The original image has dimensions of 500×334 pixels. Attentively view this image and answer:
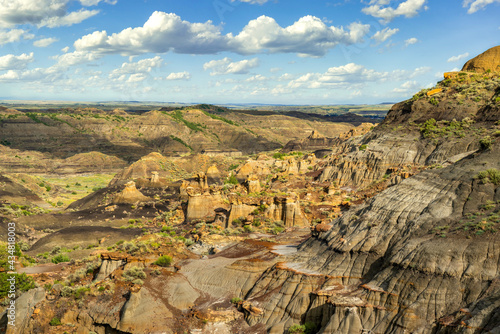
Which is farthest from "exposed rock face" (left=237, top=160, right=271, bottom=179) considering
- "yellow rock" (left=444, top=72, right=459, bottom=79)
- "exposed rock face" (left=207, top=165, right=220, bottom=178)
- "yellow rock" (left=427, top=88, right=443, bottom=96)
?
"yellow rock" (left=444, top=72, right=459, bottom=79)

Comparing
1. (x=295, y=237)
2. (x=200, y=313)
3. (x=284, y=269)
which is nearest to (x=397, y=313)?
(x=284, y=269)

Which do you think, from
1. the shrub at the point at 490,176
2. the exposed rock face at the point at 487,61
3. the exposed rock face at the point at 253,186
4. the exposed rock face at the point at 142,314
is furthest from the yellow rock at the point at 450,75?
the exposed rock face at the point at 142,314

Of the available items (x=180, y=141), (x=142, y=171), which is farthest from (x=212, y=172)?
(x=180, y=141)

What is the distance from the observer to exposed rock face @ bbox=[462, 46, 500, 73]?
63188 millimetres

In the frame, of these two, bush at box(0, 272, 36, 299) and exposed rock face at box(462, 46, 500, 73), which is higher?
exposed rock face at box(462, 46, 500, 73)

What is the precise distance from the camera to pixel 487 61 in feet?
210

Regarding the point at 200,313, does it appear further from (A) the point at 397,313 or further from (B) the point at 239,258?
(A) the point at 397,313

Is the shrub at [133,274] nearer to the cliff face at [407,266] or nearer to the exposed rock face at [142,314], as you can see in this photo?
the exposed rock face at [142,314]

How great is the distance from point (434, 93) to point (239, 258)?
147 feet

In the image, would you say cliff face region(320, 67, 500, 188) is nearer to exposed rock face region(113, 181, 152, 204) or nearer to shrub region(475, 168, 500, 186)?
shrub region(475, 168, 500, 186)

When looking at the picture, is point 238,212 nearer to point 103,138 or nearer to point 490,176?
point 490,176

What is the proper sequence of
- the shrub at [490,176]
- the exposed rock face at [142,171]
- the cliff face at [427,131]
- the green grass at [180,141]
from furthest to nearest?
1. the green grass at [180,141]
2. the exposed rock face at [142,171]
3. the cliff face at [427,131]
4. the shrub at [490,176]

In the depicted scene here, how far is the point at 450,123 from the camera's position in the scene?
55.8 m

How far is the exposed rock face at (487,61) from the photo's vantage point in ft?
207
